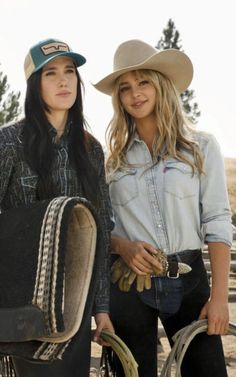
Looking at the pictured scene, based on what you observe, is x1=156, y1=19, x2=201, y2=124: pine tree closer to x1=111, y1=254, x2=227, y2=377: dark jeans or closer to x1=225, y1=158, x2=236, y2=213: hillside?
x1=225, y1=158, x2=236, y2=213: hillside

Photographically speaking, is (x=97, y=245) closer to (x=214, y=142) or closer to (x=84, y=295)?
(x=84, y=295)

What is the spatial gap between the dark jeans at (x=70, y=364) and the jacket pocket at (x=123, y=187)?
516 mm

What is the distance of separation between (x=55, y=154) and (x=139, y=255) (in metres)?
0.46


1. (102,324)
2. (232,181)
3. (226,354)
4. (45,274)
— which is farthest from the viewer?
(232,181)

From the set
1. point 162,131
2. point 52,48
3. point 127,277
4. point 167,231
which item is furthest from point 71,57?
point 127,277

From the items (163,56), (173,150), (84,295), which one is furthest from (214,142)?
(84,295)

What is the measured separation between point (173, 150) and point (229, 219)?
1.05ft

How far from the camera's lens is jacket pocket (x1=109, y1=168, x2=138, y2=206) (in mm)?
2502

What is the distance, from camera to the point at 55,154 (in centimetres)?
230

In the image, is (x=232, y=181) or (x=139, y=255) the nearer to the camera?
(x=139, y=255)

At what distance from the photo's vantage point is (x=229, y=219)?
2.51 metres

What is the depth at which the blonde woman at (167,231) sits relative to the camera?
245 centimetres

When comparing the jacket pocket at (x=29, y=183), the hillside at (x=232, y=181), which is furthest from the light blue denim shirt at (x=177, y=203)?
the hillside at (x=232, y=181)

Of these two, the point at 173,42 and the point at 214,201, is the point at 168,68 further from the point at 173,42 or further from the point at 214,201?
the point at 173,42
